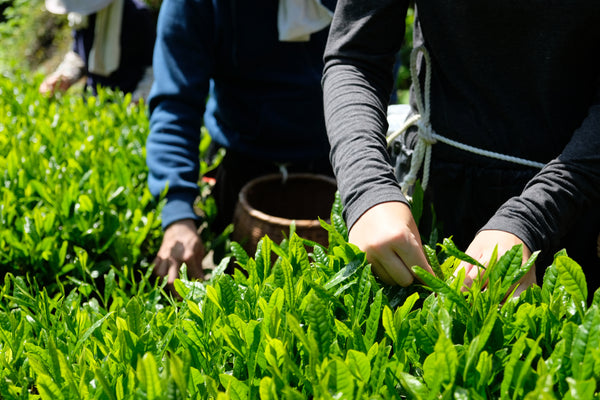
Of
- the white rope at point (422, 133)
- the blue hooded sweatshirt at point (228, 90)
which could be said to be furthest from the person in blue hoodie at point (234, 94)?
the white rope at point (422, 133)

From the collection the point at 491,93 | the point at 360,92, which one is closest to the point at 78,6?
the point at 360,92

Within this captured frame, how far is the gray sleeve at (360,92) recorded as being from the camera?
1450 millimetres

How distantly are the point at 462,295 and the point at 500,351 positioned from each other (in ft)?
0.42

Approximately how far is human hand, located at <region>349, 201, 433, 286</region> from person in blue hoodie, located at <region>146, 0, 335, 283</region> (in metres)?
0.98

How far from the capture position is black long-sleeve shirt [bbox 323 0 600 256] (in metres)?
1.40

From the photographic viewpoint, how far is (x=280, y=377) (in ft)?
3.37

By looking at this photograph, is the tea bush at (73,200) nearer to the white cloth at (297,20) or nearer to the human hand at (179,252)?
the human hand at (179,252)

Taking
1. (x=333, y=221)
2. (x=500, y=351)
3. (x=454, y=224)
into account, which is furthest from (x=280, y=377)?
(x=454, y=224)

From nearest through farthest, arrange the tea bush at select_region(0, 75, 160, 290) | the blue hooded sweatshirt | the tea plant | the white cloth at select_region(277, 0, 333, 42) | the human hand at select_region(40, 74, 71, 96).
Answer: the tea plant → the tea bush at select_region(0, 75, 160, 290) → the blue hooded sweatshirt → the white cloth at select_region(277, 0, 333, 42) → the human hand at select_region(40, 74, 71, 96)

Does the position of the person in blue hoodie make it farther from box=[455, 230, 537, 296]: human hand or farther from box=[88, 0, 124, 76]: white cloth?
box=[88, 0, 124, 76]: white cloth

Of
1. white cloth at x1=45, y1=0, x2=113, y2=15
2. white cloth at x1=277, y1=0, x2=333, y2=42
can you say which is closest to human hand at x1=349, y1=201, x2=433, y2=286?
white cloth at x1=277, y1=0, x2=333, y2=42

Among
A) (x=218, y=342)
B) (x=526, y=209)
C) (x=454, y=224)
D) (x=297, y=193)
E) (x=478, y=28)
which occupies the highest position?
(x=478, y=28)

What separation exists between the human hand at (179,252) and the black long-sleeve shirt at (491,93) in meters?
0.73

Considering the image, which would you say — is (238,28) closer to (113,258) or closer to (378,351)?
(113,258)
